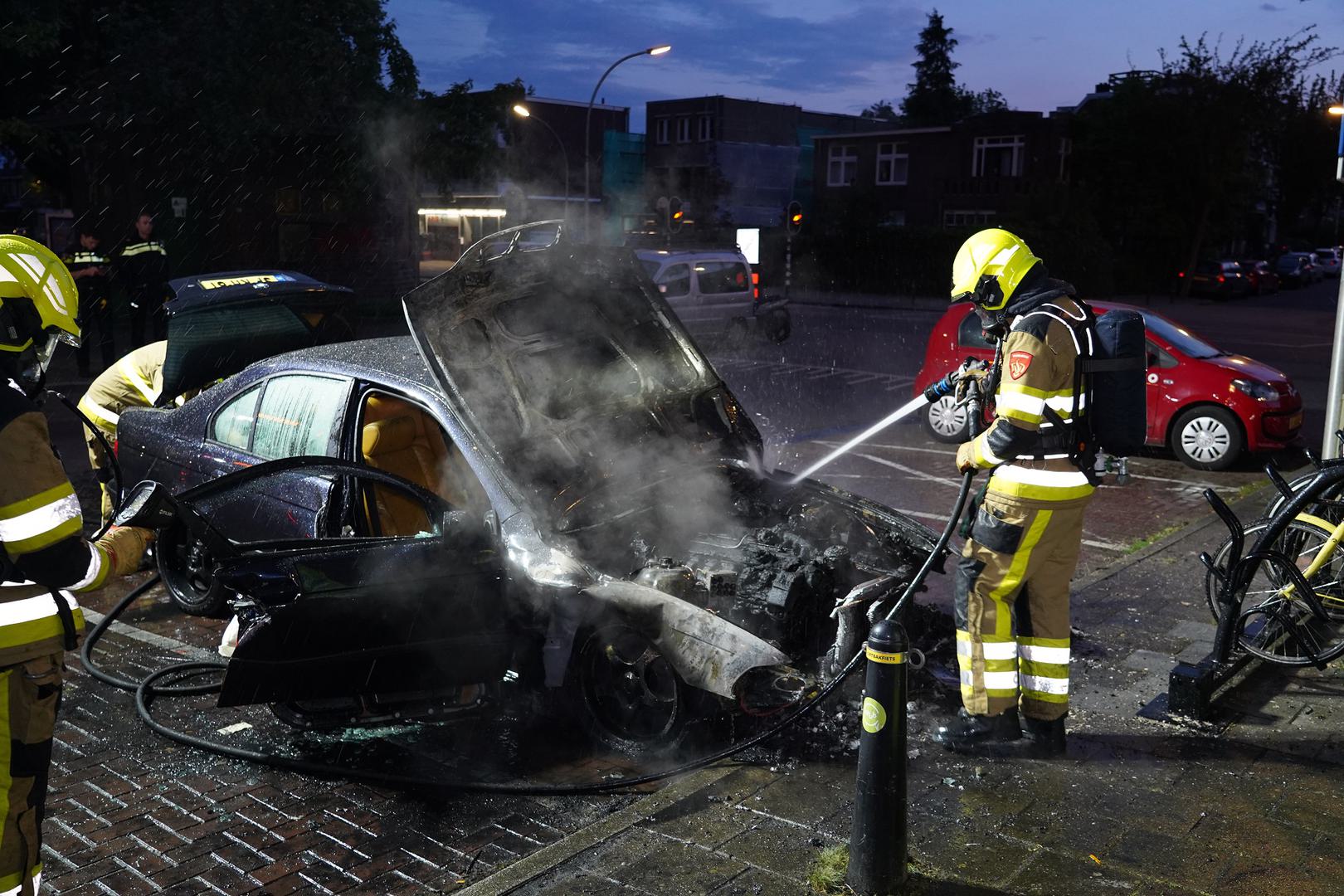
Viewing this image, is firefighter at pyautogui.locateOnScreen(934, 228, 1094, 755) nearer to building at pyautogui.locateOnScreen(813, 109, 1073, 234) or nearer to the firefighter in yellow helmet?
the firefighter in yellow helmet

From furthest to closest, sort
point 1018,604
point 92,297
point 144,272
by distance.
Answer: point 92,297
point 144,272
point 1018,604

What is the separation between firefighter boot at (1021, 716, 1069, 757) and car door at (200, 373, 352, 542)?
3.20m

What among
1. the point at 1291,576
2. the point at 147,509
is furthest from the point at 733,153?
the point at 147,509

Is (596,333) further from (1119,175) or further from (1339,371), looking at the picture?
(1119,175)

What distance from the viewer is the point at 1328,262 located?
6050cm

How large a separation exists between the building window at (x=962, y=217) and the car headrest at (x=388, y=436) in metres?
41.7

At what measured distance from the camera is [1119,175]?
4175cm

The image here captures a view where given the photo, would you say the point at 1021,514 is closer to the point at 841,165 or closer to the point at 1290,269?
the point at 841,165

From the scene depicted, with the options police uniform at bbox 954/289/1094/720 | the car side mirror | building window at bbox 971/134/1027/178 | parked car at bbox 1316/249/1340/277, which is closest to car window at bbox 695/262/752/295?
police uniform at bbox 954/289/1094/720

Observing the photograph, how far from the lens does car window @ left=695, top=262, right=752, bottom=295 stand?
18.4 metres

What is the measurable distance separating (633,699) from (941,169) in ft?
155

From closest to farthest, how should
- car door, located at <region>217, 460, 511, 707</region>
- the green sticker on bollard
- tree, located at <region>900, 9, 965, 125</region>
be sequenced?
the green sticker on bollard < car door, located at <region>217, 460, 511, 707</region> < tree, located at <region>900, 9, 965, 125</region>

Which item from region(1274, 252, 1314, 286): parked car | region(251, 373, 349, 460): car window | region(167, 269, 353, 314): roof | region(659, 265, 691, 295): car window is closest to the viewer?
region(251, 373, 349, 460): car window

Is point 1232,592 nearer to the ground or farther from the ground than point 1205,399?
nearer to the ground
